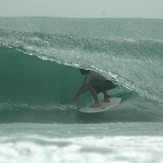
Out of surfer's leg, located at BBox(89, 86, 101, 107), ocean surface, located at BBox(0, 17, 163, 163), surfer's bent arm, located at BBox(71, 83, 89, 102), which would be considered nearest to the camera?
ocean surface, located at BBox(0, 17, 163, 163)

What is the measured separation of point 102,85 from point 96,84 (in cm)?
6

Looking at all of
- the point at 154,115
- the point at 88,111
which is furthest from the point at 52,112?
the point at 154,115

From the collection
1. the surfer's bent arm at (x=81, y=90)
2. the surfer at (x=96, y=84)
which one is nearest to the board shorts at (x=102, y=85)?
the surfer at (x=96, y=84)

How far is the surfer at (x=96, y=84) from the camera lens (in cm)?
364

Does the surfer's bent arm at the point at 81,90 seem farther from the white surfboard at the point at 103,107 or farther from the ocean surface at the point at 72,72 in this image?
the white surfboard at the point at 103,107

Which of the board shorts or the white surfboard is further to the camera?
the board shorts

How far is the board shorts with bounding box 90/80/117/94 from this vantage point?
366 cm

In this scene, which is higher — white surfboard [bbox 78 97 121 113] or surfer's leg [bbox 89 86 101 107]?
surfer's leg [bbox 89 86 101 107]

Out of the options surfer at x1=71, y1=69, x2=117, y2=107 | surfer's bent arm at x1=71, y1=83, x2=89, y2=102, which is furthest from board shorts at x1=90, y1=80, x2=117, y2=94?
surfer's bent arm at x1=71, y1=83, x2=89, y2=102

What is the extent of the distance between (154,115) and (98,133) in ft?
6.56

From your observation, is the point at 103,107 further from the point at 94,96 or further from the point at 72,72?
→ the point at 72,72

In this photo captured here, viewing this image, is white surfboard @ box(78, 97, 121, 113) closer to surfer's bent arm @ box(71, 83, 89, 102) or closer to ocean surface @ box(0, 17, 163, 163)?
ocean surface @ box(0, 17, 163, 163)

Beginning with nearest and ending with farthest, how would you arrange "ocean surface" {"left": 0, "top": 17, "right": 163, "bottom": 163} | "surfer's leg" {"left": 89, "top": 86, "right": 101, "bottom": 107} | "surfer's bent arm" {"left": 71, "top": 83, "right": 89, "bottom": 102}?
"ocean surface" {"left": 0, "top": 17, "right": 163, "bottom": 163}
"surfer's leg" {"left": 89, "top": 86, "right": 101, "bottom": 107}
"surfer's bent arm" {"left": 71, "top": 83, "right": 89, "bottom": 102}

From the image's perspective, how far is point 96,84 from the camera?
3.67 m
